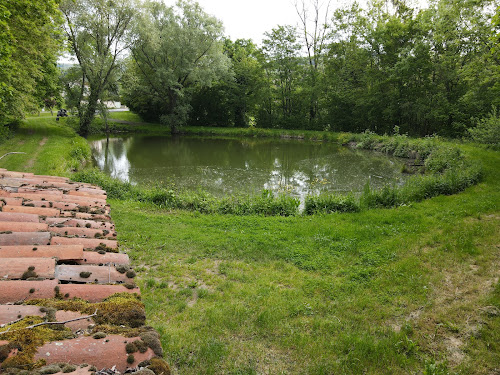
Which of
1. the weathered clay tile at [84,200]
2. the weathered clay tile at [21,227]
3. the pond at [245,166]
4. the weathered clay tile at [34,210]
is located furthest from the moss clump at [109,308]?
the pond at [245,166]

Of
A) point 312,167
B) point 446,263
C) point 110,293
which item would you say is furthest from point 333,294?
point 312,167

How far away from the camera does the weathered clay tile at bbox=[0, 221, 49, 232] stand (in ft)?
9.17

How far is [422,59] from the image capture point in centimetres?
2586

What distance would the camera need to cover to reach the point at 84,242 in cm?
297

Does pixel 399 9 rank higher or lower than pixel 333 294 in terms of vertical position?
higher

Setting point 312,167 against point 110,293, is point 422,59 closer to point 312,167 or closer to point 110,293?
point 312,167

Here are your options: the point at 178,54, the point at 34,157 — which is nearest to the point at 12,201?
the point at 34,157

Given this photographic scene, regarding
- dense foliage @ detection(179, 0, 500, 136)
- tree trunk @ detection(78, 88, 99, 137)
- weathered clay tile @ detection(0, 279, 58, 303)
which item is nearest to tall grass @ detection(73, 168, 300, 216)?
weathered clay tile @ detection(0, 279, 58, 303)

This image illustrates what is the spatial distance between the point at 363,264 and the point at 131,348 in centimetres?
480

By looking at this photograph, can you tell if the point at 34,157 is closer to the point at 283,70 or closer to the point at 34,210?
the point at 34,210

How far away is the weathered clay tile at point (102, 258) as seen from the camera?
8.77ft

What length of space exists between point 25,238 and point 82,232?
548 millimetres

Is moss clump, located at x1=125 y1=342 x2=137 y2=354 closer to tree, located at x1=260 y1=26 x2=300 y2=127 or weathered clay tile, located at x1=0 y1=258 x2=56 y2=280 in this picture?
weathered clay tile, located at x1=0 y1=258 x2=56 y2=280

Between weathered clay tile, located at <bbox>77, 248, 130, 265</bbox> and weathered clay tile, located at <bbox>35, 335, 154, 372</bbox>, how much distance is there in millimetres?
1055
